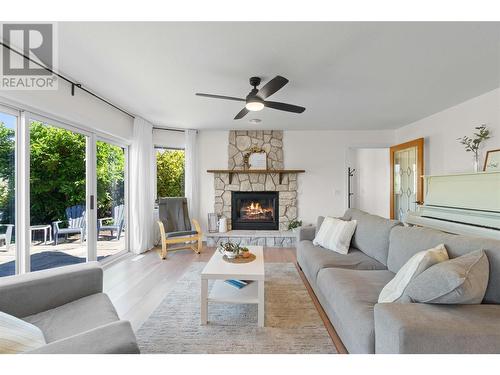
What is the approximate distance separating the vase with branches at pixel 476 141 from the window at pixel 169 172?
4.72m

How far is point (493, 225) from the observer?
2.28 meters

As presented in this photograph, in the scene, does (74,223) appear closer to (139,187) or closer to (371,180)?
(139,187)

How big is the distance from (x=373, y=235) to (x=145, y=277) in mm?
2768

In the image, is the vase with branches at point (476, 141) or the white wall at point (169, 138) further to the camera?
the white wall at point (169, 138)

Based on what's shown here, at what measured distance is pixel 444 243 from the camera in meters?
1.60

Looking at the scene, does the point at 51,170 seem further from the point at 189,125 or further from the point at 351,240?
the point at 351,240

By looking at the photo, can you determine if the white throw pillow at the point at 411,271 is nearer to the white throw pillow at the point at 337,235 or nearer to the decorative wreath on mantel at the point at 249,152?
the white throw pillow at the point at 337,235

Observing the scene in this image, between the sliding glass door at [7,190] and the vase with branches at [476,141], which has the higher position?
the vase with branches at [476,141]


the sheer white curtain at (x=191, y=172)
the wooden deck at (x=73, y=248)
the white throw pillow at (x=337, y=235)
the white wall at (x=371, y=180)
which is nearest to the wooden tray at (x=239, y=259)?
the white throw pillow at (x=337, y=235)

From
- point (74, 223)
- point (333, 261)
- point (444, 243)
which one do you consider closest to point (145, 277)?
point (74, 223)

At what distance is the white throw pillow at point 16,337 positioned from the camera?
0.86 m

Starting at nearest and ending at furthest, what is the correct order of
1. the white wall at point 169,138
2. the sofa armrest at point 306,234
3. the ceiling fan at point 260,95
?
the ceiling fan at point 260,95, the sofa armrest at point 306,234, the white wall at point 169,138

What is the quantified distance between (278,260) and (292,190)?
171cm
